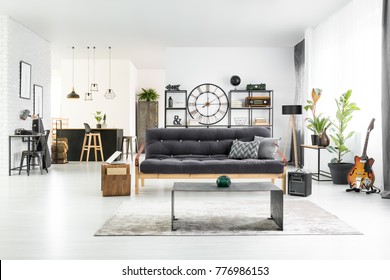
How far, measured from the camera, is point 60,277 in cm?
243

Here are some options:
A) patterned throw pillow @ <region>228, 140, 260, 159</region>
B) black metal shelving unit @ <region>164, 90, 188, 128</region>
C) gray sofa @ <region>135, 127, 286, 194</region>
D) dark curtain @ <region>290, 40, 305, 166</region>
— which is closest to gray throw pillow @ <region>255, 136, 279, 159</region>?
patterned throw pillow @ <region>228, 140, 260, 159</region>

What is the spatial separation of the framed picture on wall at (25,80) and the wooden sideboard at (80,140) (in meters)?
2.39

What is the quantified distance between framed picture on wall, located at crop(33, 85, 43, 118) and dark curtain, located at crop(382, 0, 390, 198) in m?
6.98

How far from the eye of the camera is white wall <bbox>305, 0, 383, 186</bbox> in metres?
6.05

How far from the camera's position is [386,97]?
5.53m

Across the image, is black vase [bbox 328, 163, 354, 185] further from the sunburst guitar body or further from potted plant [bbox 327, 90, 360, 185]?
the sunburst guitar body

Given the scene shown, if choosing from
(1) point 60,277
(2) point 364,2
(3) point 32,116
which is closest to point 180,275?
(1) point 60,277

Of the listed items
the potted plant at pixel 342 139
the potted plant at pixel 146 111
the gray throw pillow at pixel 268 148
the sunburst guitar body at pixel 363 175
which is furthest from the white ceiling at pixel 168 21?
the potted plant at pixel 146 111

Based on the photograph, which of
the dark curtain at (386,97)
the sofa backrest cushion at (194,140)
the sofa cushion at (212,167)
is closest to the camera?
the dark curtain at (386,97)

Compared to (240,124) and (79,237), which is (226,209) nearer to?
(79,237)

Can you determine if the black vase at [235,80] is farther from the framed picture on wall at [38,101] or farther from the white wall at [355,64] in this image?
the framed picture on wall at [38,101]

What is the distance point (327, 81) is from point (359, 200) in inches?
135

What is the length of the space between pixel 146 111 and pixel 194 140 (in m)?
8.54

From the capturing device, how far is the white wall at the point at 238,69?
10.5 metres
